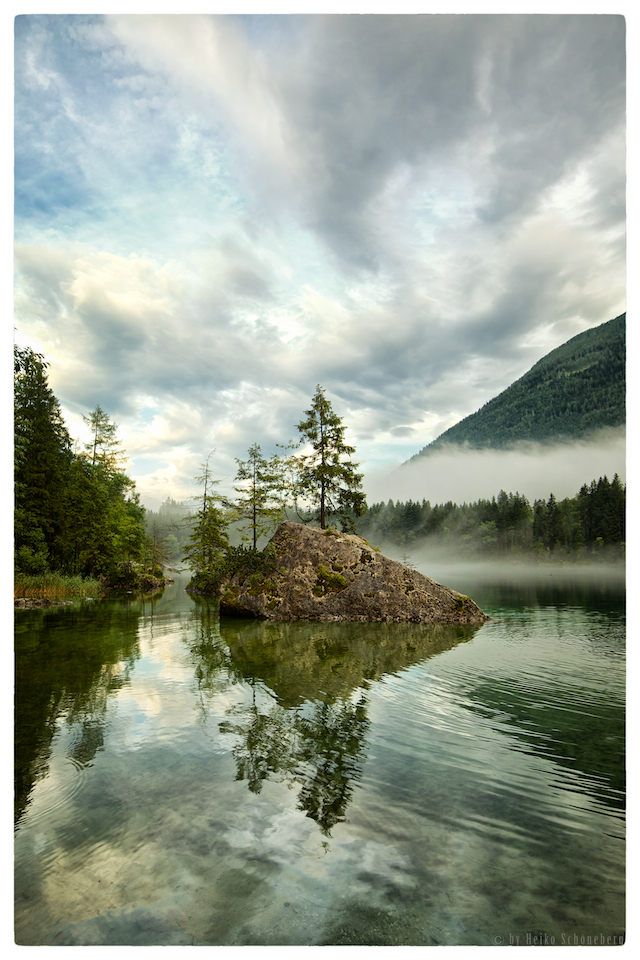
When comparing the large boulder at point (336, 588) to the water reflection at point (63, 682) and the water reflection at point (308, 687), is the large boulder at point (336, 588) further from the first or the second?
the water reflection at point (63, 682)

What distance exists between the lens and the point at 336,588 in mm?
19875

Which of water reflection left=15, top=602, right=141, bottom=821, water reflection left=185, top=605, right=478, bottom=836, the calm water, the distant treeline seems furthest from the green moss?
the distant treeline

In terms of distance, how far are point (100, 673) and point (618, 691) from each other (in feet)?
38.7

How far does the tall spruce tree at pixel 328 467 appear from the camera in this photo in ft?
81.1

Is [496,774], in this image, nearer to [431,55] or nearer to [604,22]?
[604,22]

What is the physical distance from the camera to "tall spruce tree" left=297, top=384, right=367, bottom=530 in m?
24.7

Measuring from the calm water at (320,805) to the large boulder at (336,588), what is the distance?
8230 mm

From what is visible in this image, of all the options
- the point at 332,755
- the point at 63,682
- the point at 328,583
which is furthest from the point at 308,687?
the point at 328,583

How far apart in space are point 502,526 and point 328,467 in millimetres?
93401

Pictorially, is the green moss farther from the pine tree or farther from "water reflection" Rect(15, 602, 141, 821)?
the pine tree

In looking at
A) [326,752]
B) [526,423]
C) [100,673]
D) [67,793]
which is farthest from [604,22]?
[526,423]

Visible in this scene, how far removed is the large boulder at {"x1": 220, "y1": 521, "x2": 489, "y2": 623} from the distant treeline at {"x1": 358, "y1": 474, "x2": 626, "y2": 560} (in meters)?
36.9

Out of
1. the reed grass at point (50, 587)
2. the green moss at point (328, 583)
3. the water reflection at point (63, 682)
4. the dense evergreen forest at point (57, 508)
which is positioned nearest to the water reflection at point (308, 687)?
the water reflection at point (63, 682)

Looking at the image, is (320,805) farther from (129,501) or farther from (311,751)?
(129,501)
